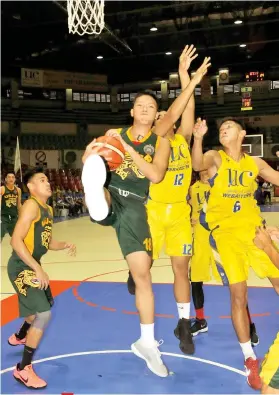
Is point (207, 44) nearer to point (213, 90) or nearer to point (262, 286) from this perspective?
point (213, 90)

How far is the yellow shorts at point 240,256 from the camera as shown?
11.5ft

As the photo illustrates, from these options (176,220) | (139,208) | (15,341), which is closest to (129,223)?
(139,208)

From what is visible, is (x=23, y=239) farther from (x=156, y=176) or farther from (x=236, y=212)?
(x=236, y=212)

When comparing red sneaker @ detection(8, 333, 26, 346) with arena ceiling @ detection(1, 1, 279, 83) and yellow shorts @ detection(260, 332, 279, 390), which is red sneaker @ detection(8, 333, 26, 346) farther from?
arena ceiling @ detection(1, 1, 279, 83)

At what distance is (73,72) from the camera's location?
28875 millimetres

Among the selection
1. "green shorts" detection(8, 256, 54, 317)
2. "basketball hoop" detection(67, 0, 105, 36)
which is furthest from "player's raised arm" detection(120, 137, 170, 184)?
"basketball hoop" detection(67, 0, 105, 36)

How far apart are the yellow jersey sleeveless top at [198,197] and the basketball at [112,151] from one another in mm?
1929

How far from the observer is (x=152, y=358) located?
3465mm

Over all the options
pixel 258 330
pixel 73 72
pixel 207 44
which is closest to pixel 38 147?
pixel 73 72

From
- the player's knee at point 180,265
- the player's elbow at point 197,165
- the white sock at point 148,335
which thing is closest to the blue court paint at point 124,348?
the white sock at point 148,335

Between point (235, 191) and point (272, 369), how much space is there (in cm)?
165

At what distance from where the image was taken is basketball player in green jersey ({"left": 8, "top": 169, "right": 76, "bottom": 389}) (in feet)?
11.2

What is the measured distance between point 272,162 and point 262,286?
22341 millimetres

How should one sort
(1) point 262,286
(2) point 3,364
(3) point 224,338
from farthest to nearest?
(1) point 262,286 < (3) point 224,338 < (2) point 3,364
